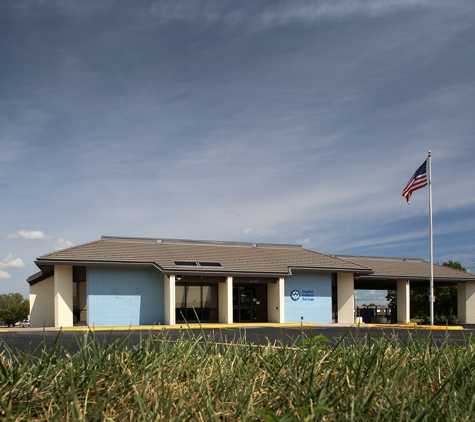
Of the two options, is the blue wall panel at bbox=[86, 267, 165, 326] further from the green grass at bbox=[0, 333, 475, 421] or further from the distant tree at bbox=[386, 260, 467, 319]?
the distant tree at bbox=[386, 260, 467, 319]

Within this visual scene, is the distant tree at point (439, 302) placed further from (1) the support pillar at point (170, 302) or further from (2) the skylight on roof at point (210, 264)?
(1) the support pillar at point (170, 302)

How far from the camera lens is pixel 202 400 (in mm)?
3955

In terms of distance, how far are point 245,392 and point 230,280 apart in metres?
29.1

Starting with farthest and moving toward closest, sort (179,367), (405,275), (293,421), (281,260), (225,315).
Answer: (405,275), (281,260), (225,315), (179,367), (293,421)

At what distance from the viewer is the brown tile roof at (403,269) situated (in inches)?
1542

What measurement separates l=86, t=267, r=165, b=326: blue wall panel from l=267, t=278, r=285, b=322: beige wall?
23.3ft

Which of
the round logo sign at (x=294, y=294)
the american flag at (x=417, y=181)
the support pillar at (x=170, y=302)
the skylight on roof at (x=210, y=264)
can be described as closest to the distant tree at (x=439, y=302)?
the round logo sign at (x=294, y=294)

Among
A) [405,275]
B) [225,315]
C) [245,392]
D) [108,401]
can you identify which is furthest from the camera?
[405,275]

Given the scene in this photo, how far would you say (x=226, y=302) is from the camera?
109ft

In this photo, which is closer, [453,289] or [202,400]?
[202,400]

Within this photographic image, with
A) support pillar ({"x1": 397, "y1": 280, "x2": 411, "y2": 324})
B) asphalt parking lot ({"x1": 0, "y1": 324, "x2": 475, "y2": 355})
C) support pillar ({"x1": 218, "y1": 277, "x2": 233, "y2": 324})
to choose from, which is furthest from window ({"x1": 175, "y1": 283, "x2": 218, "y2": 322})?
support pillar ({"x1": 397, "y1": 280, "x2": 411, "y2": 324})

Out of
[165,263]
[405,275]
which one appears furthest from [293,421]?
[405,275]

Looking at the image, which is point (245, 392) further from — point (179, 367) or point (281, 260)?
point (281, 260)

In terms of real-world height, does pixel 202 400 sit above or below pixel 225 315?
above
